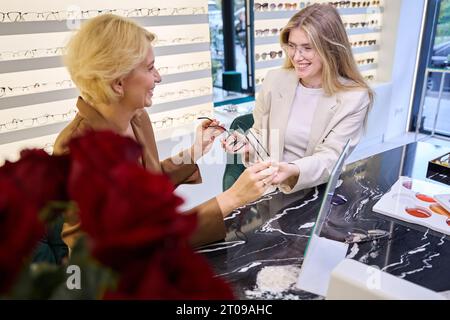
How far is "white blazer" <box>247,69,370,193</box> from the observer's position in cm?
155

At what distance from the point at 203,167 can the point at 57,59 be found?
130 centimetres

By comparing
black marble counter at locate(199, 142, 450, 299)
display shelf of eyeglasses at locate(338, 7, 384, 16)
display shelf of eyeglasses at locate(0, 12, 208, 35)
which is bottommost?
black marble counter at locate(199, 142, 450, 299)

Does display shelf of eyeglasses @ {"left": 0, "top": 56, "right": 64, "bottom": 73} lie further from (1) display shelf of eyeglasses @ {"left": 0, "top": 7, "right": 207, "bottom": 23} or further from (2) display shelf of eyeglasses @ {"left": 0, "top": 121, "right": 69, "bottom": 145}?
(2) display shelf of eyeglasses @ {"left": 0, "top": 121, "right": 69, "bottom": 145}

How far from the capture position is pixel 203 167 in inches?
118

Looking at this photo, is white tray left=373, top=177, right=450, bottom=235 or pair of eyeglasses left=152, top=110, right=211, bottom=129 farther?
pair of eyeglasses left=152, top=110, right=211, bottom=129

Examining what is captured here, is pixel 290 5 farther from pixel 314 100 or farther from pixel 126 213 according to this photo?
pixel 126 213

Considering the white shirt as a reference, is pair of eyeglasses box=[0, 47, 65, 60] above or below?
above

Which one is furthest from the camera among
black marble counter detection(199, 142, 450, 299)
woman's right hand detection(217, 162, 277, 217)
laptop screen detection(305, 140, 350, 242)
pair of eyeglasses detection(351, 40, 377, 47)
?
pair of eyeglasses detection(351, 40, 377, 47)

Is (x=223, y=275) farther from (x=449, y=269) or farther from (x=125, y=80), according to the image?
Result: (x=125, y=80)

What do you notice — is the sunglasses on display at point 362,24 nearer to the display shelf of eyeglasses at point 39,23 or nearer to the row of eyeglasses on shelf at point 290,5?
the row of eyeglasses on shelf at point 290,5

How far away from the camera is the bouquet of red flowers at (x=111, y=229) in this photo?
0.97ft

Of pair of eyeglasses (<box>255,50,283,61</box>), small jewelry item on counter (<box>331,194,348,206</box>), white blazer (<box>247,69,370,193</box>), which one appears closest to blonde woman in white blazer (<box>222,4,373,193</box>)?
white blazer (<box>247,69,370,193</box>)

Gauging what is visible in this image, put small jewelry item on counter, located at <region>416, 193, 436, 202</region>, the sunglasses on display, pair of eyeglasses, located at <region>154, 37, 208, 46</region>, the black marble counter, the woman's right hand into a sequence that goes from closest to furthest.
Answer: the black marble counter, the woman's right hand, small jewelry item on counter, located at <region>416, 193, 436, 202</region>, pair of eyeglasses, located at <region>154, 37, 208, 46</region>, the sunglasses on display

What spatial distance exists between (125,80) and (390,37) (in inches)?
156
